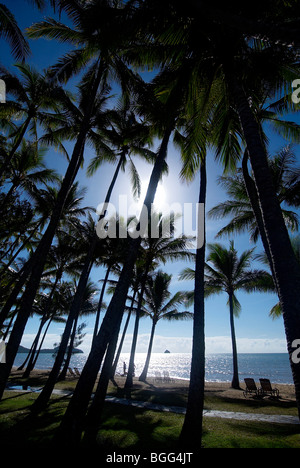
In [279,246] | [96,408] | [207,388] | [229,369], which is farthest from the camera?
[229,369]

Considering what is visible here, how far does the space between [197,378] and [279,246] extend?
385cm

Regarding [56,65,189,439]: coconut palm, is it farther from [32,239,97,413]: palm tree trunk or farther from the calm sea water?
the calm sea water

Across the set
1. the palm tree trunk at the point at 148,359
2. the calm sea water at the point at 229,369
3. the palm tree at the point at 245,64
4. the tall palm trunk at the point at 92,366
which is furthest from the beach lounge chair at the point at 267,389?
the calm sea water at the point at 229,369

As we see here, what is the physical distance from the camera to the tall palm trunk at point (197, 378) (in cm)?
480

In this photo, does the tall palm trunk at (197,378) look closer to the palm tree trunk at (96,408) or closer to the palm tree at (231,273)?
the palm tree trunk at (96,408)

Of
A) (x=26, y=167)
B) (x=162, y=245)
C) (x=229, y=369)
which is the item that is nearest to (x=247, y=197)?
(x=162, y=245)

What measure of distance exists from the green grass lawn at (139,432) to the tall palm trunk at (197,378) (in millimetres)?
519

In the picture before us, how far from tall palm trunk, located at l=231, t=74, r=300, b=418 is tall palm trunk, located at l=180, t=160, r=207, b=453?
288 centimetres

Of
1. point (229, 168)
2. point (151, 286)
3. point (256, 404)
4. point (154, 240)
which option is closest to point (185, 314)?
point (151, 286)

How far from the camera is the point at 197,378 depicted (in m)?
5.48

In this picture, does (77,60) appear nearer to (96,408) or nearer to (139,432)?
(96,408)

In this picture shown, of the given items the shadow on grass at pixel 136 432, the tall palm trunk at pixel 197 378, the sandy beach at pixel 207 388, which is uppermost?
the tall palm trunk at pixel 197 378

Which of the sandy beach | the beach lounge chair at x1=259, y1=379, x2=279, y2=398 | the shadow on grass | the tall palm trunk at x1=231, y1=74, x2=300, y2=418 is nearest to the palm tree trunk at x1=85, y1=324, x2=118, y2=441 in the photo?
the shadow on grass
